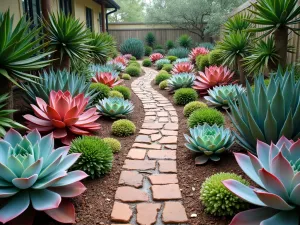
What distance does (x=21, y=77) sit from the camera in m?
3.51

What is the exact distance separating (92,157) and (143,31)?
18.8 meters

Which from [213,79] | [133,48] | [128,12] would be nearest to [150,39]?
[133,48]

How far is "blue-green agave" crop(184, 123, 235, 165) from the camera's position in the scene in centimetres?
325

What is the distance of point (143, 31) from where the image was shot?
20672 mm

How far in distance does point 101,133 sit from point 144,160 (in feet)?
3.53

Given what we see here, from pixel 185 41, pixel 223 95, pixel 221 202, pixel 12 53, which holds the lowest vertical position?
pixel 221 202

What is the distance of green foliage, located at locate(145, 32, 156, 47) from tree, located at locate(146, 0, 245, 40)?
41.6 inches

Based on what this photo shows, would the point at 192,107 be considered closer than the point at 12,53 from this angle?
No

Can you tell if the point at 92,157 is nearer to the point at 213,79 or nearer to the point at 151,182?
the point at 151,182

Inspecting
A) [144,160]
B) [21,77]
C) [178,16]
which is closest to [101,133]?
[144,160]

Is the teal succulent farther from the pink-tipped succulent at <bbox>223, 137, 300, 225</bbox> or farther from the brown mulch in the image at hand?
the pink-tipped succulent at <bbox>223, 137, 300, 225</bbox>

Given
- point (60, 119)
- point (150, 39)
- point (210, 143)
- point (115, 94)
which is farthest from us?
point (150, 39)

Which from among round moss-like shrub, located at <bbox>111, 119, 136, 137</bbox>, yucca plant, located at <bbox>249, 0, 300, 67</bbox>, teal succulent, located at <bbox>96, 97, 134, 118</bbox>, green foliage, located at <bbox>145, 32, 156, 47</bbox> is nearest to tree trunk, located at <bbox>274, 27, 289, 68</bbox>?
yucca plant, located at <bbox>249, 0, 300, 67</bbox>

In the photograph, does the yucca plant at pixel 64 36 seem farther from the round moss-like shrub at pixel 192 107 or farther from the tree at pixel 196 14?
the tree at pixel 196 14
